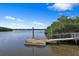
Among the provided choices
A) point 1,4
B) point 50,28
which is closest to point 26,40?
point 50,28

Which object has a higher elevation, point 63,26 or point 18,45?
point 63,26

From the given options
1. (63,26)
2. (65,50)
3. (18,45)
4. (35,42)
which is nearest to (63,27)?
(63,26)

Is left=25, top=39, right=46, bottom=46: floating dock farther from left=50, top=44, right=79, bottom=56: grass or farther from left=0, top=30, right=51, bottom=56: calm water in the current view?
left=50, top=44, right=79, bottom=56: grass

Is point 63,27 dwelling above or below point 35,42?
above

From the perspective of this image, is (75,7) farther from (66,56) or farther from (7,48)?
(7,48)

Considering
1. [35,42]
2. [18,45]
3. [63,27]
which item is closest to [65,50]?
[63,27]

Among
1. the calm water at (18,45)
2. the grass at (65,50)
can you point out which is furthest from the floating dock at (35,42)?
the grass at (65,50)

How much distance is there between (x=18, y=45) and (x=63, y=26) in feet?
1.98

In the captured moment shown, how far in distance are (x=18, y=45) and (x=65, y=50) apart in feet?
1.91

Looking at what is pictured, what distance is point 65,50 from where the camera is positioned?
3342 mm

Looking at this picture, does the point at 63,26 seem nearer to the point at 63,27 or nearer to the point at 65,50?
the point at 63,27

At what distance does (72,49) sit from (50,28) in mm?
372

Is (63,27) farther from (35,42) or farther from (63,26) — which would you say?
(35,42)

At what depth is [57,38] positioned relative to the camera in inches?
133
